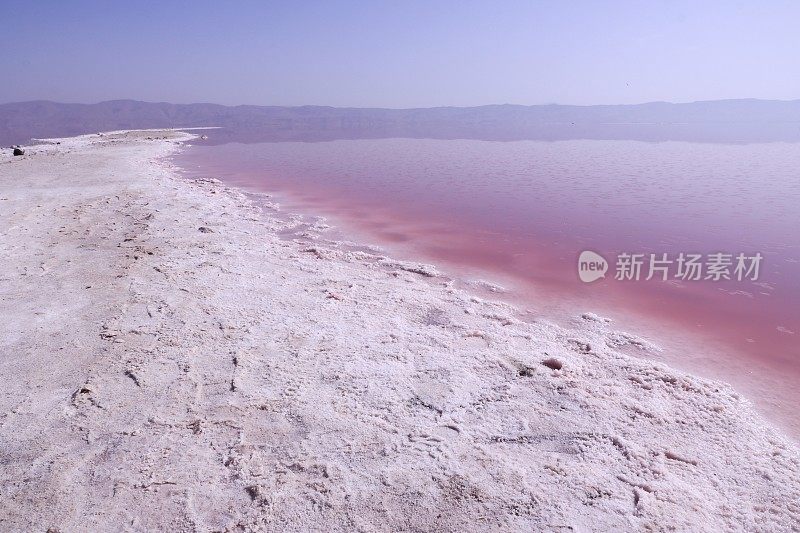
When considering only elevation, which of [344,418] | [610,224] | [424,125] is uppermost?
[424,125]

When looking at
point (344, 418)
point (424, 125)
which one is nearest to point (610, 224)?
point (344, 418)

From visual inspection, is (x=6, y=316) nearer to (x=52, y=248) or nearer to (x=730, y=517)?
(x=52, y=248)

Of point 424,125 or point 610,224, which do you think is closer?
point 610,224

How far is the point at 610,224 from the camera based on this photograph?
→ 35.4ft

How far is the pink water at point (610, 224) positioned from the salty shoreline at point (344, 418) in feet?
2.82

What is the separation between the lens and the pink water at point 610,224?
557cm

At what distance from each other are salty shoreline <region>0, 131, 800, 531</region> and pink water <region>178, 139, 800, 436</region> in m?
0.86

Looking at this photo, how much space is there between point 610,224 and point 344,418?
350 inches

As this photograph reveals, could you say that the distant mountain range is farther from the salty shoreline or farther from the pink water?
the salty shoreline

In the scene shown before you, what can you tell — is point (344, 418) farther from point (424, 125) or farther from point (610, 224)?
point (424, 125)

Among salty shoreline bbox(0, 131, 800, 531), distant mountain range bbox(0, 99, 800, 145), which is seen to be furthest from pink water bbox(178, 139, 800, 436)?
distant mountain range bbox(0, 99, 800, 145)

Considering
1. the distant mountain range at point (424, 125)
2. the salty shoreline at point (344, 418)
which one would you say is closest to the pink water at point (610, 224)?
the salty shoreline at point (344, 418)

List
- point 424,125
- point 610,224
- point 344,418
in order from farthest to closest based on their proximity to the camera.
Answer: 1. point 424,125
2. point 610,224
3. point 344,418

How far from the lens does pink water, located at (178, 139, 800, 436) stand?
5.57m
